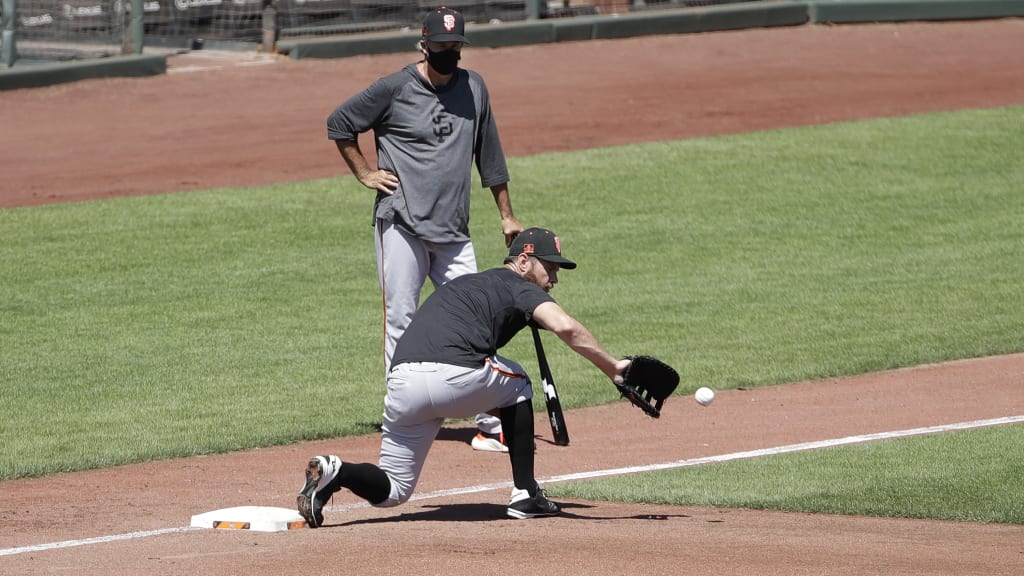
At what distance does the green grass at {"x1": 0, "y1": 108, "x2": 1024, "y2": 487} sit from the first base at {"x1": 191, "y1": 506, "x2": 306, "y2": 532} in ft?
5.34

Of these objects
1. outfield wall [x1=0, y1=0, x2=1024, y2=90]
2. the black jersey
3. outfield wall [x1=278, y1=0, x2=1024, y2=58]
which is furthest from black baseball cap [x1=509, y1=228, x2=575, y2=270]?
outfield wall [x1=278, y1=0, x2=1024, y2=58]

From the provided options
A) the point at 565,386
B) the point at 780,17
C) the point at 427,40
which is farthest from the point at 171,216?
the point at 780,17

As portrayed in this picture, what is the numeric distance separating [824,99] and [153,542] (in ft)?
47.4

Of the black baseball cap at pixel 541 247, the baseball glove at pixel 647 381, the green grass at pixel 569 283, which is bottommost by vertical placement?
the green grass at pixel 569 283

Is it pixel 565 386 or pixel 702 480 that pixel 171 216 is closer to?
pixel 565 386

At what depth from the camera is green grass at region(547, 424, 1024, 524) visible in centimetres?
675

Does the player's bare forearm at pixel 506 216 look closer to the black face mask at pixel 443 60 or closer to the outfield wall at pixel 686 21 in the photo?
the black face mask at pixel 443 60

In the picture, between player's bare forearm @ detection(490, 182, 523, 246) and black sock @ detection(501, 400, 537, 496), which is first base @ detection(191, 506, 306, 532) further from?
player's bare forearm @ detection(490, 182, 523, 246)

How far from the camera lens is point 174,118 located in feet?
56.7

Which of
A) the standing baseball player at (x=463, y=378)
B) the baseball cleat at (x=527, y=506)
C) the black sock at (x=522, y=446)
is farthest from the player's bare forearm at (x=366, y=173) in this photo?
the baseball cleat at (x=527, y=506)

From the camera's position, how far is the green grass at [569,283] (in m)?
9.13

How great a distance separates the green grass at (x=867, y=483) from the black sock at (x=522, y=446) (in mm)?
713

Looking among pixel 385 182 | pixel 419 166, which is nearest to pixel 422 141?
pixel 419 166

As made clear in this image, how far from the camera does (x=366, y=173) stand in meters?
7.93
